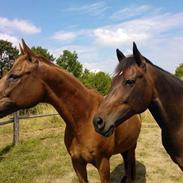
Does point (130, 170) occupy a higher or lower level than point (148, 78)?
lower

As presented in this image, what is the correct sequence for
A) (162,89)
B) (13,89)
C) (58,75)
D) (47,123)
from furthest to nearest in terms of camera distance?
(47,123), (58,75), (13,89), (162,89)

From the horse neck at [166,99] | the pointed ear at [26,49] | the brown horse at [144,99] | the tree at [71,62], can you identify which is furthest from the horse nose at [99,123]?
the tree at [71,62]

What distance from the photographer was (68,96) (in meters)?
4.13

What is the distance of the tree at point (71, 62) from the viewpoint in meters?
31.4

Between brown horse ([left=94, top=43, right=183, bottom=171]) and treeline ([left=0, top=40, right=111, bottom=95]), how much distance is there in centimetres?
185

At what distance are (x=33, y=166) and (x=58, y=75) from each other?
3.60 metres

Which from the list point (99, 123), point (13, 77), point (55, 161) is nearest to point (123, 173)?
point (55, 161)

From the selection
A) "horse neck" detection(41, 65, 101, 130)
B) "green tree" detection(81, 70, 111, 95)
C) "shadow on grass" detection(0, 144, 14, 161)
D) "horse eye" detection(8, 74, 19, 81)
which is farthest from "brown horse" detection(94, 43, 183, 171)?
"green tree" detection(81, 70, 111, 95)

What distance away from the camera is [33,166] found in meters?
7.05

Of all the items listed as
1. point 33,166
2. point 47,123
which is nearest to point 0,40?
point 47,123

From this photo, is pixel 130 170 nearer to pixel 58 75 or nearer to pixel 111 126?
pixel 58 75

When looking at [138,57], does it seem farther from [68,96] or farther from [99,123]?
[68,96]

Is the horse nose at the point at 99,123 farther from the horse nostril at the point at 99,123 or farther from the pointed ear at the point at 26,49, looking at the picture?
the pointed ear at the point at 26,49

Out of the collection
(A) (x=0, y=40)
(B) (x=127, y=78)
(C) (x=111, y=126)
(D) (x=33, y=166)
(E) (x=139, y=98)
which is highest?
(A) (x=0, y=40)
